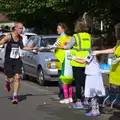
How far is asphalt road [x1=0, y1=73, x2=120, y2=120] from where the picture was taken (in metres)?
8.57

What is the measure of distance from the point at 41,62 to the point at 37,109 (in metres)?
3.95

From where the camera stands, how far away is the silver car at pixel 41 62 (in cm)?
1305

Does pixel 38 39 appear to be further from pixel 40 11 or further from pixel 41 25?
pixel 41 25

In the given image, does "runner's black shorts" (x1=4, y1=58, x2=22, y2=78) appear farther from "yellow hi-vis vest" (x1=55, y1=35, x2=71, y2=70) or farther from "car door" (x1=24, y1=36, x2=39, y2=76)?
"car door" (x1=24, y1=36, x2=39, y2=76)

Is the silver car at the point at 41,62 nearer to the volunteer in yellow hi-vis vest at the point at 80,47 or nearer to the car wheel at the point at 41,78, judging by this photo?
the car wheel at the point at 41,78

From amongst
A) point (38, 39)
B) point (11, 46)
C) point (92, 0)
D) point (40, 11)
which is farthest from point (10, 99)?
point (40, 11)

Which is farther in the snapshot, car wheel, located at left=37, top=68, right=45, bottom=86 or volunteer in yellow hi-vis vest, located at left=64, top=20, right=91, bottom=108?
car wheel, located at left=37, top=68, right=45, bottom=86

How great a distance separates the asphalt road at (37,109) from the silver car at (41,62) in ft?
2.91

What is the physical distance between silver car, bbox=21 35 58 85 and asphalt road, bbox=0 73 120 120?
0.89m

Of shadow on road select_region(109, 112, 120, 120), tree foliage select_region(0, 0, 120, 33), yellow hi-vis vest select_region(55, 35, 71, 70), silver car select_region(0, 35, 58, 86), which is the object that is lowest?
shadow on road select_region(109, 112, 120, 120)

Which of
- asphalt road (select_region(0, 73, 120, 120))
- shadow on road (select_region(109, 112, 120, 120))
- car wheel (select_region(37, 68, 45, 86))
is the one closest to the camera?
shadow on road (select_region(109, 112, 120, 120))

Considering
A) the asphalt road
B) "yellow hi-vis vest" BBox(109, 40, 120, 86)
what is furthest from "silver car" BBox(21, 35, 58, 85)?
"yellow hi-vis vest" BBox(109, 40, 120, 86)

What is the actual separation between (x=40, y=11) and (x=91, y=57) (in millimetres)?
17090

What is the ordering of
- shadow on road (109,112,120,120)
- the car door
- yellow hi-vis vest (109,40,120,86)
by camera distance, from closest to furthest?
yellow hi-vis vest (109,40,120,86) → shadow on road (109,112,120,120) → the car door
